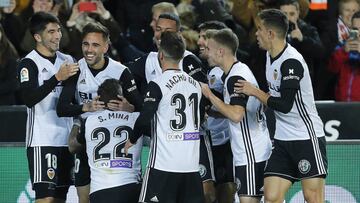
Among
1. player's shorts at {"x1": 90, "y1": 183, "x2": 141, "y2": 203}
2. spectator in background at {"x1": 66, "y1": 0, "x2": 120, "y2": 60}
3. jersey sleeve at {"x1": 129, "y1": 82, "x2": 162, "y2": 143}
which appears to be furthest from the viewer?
spectator in background at {"x1": 66, "y1": 0, "x2": 120, "y2": 60}

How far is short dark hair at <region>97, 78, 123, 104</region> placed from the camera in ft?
33.1

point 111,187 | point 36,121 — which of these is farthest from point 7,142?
point 111,187

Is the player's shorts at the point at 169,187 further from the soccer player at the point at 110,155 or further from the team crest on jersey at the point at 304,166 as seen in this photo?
the team crest on jersey at the point at 304,166

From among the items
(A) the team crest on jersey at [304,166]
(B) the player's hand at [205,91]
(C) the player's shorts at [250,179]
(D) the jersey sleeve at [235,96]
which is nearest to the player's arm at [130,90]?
(B) the player's hand at [205,91]

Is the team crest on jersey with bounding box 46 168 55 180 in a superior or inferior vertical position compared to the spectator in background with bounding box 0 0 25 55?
inferior

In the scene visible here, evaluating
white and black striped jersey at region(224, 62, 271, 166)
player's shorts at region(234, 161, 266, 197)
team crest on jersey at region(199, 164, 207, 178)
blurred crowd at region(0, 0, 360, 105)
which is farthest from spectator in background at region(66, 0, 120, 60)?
player's shorts at region(234, 161, 266, 197)

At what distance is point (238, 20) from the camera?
44.6 feet

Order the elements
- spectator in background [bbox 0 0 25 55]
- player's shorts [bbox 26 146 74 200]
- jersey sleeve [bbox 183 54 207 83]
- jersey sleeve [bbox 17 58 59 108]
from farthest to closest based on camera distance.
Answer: spectator in background [bbox 0 0 25 55]
jersey sleeve [bbox 183 54 207 83]
player's shorts [bbox 26 146 74 200]
jersey sleeve [bbox 17 58 59 108]

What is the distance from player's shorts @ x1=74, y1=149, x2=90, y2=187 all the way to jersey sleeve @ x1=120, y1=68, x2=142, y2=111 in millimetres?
714

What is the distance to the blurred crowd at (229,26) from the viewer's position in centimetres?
→ 1285

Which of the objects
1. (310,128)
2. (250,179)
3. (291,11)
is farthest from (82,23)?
(310,128)

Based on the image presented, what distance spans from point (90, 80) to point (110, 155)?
846 mm

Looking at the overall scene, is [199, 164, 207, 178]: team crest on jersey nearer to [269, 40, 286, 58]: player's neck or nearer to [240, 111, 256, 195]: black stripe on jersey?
[240, 111, 256, 195]: black stripe on jersey

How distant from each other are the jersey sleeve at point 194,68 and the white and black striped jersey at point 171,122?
85 cm
